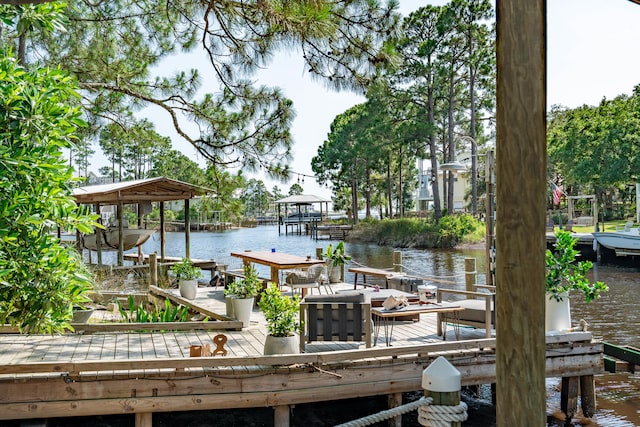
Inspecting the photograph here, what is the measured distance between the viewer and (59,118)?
15.5 ft

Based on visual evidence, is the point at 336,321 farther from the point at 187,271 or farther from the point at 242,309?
the point at 187,271

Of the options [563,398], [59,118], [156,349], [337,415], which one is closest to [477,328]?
[563,398]

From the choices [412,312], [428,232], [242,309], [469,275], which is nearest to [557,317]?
[412,312]

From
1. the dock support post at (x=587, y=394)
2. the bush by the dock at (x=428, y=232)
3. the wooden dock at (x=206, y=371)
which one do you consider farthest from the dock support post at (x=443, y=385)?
the bush by the dock at (x=428, y=232)

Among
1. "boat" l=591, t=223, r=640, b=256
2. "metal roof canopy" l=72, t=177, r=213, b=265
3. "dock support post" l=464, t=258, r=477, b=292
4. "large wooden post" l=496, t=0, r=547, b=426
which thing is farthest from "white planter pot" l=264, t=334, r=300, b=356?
"boat" l=591, t=223, r=640, b=256

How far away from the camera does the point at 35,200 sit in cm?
450

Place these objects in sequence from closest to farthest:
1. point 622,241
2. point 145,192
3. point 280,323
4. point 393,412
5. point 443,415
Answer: point 443,415, point 393,412, point 280,323, point 145,192, point 622,241

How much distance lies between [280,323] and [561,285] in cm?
346

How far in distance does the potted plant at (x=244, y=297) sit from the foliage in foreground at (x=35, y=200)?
3484 millimetres

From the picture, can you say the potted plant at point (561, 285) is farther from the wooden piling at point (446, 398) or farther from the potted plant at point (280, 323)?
the wooden piling at point (446, 398)

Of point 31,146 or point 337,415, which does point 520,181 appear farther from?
point 337,415

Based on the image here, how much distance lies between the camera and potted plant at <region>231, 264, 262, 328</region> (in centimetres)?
852

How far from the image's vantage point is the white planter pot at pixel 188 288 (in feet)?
35.6

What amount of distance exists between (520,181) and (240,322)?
6433mm
